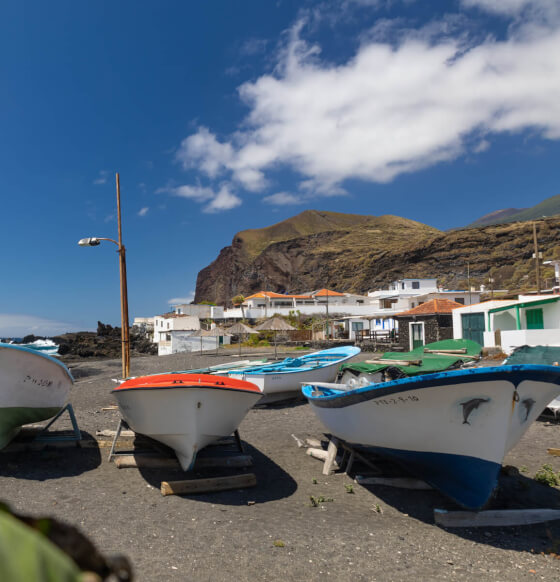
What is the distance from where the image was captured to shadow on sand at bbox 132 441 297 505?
616 cm

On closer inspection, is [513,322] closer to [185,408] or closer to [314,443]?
[314,443]

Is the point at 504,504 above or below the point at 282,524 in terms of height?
below

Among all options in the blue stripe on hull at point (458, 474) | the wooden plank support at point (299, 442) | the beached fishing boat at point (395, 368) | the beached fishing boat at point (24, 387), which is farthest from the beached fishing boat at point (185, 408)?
the beached fishing boat at point (395, 368)

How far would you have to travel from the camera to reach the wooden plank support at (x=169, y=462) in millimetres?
7164

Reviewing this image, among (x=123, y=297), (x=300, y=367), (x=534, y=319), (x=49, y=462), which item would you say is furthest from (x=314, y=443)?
(x=534, y=319)

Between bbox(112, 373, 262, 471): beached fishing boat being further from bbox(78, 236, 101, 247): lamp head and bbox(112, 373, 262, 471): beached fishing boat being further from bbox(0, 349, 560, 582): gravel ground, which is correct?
bbox(78, 236, 101, 247): lamp head

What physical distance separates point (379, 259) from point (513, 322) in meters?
78.7

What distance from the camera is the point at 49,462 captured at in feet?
24.5

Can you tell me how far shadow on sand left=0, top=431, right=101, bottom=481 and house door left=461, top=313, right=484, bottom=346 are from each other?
2276 cm

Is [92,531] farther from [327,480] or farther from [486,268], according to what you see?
[486,268]

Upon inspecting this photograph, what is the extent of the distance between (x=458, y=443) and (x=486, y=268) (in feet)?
287

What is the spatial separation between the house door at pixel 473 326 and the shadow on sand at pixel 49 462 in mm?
22760

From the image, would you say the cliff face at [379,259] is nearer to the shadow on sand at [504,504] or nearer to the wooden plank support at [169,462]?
the shadow on sand at [504,504]

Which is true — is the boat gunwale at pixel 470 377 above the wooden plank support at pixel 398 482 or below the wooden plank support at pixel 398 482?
above
